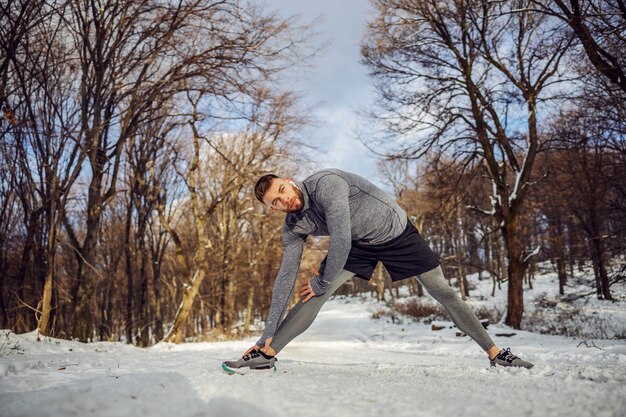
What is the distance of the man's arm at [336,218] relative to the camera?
2354 mm

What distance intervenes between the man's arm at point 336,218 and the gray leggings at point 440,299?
318 mm

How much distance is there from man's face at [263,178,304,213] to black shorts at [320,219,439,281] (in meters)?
0.53

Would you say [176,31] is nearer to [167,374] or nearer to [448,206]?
[167,374]

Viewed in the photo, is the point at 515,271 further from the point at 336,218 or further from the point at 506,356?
the point at 336,218

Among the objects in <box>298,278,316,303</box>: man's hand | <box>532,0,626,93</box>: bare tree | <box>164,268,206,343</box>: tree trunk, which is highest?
<box>532,0,626,93</box>: bare tree

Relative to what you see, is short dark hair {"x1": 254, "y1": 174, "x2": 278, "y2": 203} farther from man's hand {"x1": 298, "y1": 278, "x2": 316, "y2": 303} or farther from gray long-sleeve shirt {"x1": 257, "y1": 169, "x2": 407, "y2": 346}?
man's hand {"x1": 298, "y1": 278, "x2": 316, "y2": 303}

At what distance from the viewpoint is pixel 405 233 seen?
108 inches

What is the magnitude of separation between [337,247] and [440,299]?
1.10 meters

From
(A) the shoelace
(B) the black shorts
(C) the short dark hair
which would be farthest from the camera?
(B) the black shorts

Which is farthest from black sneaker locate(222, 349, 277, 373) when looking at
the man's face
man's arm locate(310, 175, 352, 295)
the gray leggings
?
the man's face

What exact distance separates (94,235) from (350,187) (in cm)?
602

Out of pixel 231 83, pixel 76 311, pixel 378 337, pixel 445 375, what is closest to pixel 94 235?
pixel 76 311

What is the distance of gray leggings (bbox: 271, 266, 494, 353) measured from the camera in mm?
2615

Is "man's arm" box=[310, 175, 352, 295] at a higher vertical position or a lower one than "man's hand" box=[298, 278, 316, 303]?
higher
